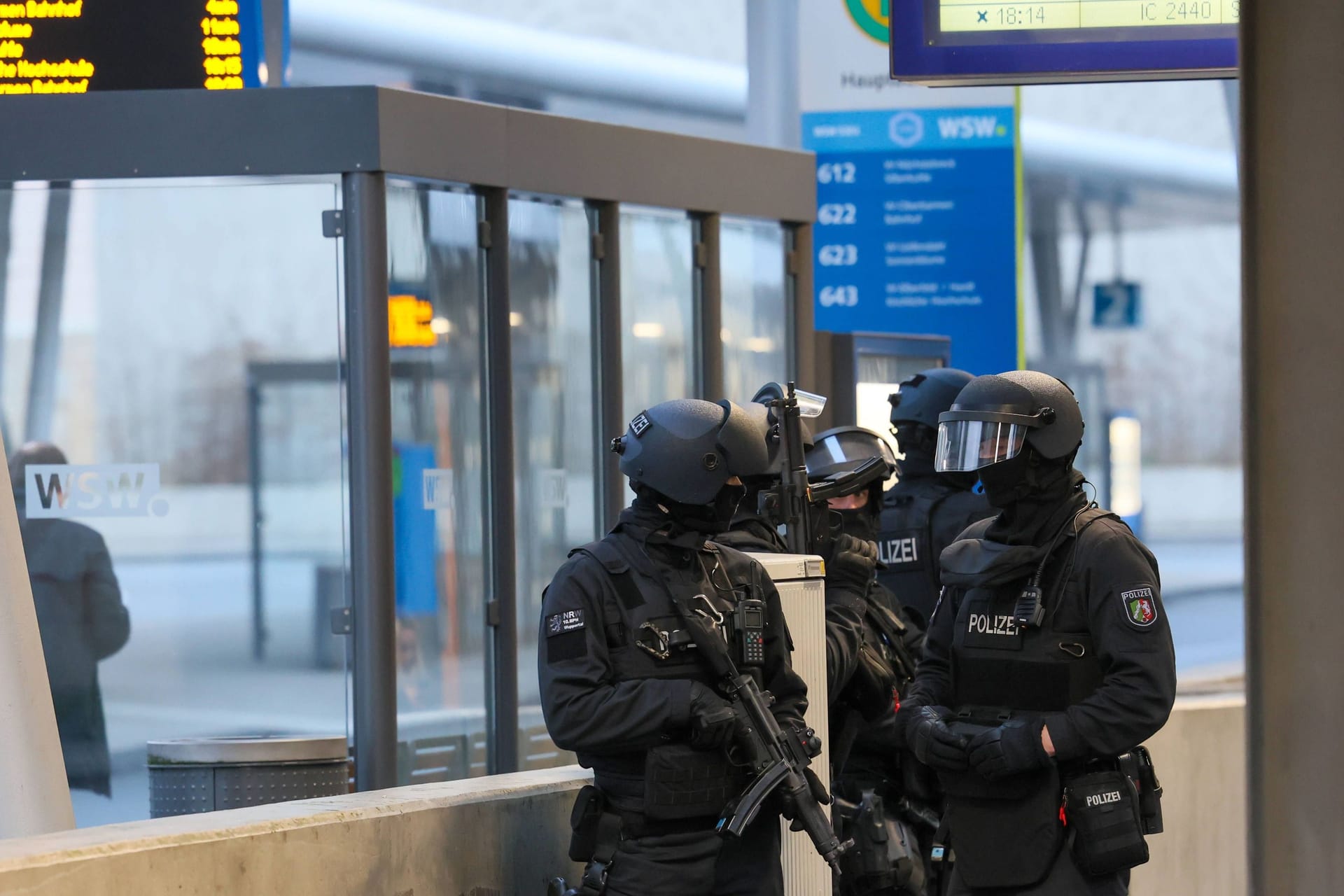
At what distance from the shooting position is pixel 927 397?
5.67 metres

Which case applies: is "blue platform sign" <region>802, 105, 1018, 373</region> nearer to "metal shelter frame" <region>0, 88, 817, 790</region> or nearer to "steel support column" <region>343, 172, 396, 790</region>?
"metal shelter frame" <region>0, 88, 817, 790</region>

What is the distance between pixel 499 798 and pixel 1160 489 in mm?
25594

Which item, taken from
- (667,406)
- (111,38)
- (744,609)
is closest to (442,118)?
(111,38)

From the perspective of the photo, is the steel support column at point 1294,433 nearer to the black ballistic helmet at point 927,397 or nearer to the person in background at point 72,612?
the black ballistic helmet at point 927,397

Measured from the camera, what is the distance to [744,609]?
3.85m

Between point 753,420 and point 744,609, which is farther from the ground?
point 753,420

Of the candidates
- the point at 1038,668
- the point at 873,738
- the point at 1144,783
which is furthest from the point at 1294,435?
the point at 873,738

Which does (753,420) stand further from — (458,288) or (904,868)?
(458,288)

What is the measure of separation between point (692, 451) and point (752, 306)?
361 centimetres

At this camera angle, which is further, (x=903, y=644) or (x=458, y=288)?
(x=458, y=288)

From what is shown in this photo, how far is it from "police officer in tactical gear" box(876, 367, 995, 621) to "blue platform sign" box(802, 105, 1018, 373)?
12.0ft

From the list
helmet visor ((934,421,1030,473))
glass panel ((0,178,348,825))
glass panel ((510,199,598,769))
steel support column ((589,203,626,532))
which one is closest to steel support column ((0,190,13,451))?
glass panel ((0,178,348,825))

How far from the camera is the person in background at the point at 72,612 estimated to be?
5.69m

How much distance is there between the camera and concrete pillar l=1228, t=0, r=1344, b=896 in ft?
8.16
